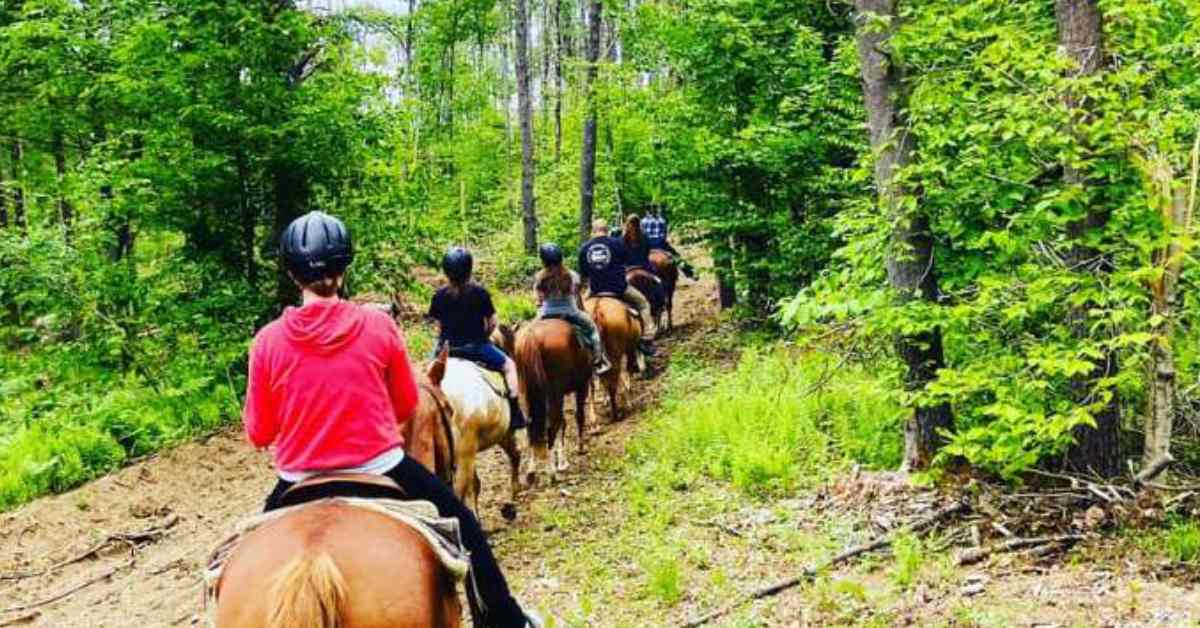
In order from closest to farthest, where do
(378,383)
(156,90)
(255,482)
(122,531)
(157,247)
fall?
(378,383) → (122,531) → (255,482) → (156,90) → (157,247)

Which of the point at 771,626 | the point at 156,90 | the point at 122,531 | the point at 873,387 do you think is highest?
the point at 156,90

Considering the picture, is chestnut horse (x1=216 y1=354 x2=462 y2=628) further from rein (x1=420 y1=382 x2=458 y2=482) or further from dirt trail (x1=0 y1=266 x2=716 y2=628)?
dirt trail (x1=0 y1=266 x2=716 y2=628)

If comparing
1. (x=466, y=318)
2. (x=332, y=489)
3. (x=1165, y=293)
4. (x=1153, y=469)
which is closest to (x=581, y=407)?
(x=466, y=318)

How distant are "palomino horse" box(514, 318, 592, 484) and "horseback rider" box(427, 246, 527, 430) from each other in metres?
1.33

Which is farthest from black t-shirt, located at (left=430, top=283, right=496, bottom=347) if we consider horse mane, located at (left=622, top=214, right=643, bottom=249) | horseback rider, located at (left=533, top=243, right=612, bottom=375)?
horse mane, located at (left=622, top=214, right=643, bottom=249)

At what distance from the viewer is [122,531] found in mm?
8766

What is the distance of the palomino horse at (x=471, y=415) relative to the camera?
712 centimetres

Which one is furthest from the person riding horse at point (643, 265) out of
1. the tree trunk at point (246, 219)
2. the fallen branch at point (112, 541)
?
the fallen branch at point (112, 541)

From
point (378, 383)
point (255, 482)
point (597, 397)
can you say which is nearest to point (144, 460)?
point (255, 482)

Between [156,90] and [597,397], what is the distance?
747cm

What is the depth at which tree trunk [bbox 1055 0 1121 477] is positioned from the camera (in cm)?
530

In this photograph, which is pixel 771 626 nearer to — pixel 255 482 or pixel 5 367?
pixel 255 482

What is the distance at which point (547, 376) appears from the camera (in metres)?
9.88

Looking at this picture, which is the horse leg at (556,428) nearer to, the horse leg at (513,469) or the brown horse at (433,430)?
the horse leg at (513,469)
